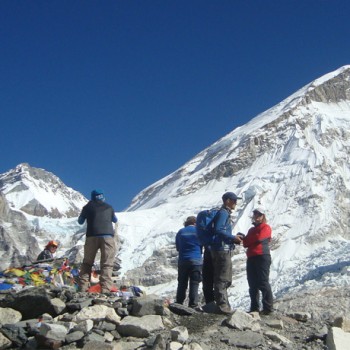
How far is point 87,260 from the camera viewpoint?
408 inches

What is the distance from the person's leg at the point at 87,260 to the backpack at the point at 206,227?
5.87ft

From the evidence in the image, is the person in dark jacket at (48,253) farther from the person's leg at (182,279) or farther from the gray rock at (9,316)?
the gray rock at (9,316)

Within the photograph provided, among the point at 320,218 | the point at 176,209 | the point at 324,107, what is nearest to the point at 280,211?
the point at 320,218

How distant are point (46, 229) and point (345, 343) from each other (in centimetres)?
10868

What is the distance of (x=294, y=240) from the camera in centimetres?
9900

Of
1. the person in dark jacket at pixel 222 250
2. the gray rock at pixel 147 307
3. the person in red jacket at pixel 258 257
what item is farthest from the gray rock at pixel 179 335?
the person in red jacket at pixel 258 257

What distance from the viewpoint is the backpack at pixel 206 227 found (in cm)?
925

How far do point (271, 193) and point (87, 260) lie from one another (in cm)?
10131

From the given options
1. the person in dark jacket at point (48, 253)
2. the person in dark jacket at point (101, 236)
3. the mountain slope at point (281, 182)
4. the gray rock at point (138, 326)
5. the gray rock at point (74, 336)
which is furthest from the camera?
the mountain slope at point (281, 182)

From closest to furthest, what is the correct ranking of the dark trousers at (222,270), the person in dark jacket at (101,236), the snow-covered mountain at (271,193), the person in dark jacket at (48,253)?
the dark trousers at (222,270) < the person in dark jacket at (101,236) < the person in dark jacket at (48,253) < the snow-covered mountain at (271,193)

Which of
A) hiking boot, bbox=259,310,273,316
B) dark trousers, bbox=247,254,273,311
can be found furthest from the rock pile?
dark trousers, bbox=247,254,273,311

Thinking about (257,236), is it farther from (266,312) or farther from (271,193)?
(271,193)

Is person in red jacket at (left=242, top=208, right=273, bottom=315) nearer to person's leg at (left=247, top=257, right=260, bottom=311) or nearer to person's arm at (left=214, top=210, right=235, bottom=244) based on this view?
person's leg at (left=247, top=257, right=260, bottom=311)

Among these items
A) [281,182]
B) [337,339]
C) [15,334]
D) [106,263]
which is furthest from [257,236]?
[281,182]
